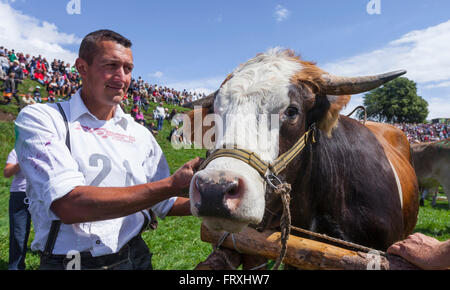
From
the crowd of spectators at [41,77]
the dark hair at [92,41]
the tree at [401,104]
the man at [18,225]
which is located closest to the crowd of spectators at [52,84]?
the crowd of spectators at [41,77]

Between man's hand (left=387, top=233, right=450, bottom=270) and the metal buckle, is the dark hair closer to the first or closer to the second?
the metal buckle

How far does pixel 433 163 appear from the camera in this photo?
11062 millimetres

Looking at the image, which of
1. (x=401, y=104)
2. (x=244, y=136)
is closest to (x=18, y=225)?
(x=244, y=136)

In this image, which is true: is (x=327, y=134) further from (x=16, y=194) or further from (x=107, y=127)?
(x=16, y=194)

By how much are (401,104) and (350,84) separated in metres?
85.3

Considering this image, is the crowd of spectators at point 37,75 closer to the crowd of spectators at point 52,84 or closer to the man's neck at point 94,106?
the crowd of spectators at point 52,84

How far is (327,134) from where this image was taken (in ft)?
8.55

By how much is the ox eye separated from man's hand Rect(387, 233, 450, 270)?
3.54 feet

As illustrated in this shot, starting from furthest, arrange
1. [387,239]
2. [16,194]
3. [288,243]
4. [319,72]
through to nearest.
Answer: [16,194] → [387,239] → [319,72] → [288,243]

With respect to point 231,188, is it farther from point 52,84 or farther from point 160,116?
point 52,84

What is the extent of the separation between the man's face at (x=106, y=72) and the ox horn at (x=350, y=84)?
170cm

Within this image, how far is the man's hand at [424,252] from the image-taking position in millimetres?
1465

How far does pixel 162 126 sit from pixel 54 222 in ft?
77.6

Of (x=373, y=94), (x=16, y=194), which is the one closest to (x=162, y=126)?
(x=16, y=194)
